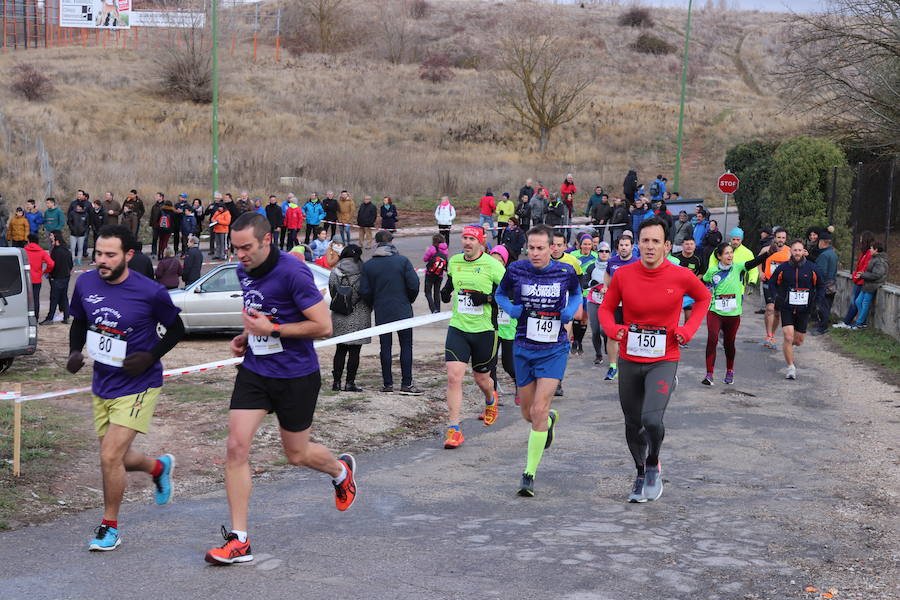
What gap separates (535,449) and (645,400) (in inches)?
36.1

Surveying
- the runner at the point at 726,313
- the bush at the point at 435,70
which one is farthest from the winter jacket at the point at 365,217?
the bush at the point at 435,70

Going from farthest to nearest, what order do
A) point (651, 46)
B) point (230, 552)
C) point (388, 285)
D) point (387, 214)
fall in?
point (651, 46), point (387, 214), point (388, 285), point (230, 552)

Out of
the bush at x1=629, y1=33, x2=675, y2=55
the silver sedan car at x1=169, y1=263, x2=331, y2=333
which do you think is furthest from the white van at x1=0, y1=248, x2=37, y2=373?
the bush at x1=629, y1=33, x2=675, y2=55

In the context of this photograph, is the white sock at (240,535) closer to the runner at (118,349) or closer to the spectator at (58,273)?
the runner at (118,349)

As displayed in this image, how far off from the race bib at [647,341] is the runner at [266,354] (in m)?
2.42

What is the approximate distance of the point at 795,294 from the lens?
13.7 meters

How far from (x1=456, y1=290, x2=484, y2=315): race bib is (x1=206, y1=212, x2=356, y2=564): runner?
143 inches

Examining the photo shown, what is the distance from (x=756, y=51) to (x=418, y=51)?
115ft

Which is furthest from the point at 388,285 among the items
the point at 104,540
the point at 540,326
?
the point at 104,540

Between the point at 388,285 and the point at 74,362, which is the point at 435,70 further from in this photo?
the point at 74,362

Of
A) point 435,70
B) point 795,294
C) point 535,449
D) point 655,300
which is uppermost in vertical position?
point 435,70

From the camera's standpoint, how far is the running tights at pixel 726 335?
43.6 ft

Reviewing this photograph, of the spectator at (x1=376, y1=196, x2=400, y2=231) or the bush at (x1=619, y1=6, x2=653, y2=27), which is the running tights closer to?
the spectator at (x1=376, y1=196, x2=400, y2=231)

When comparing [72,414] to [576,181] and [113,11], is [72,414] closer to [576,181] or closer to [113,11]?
[576,181]
